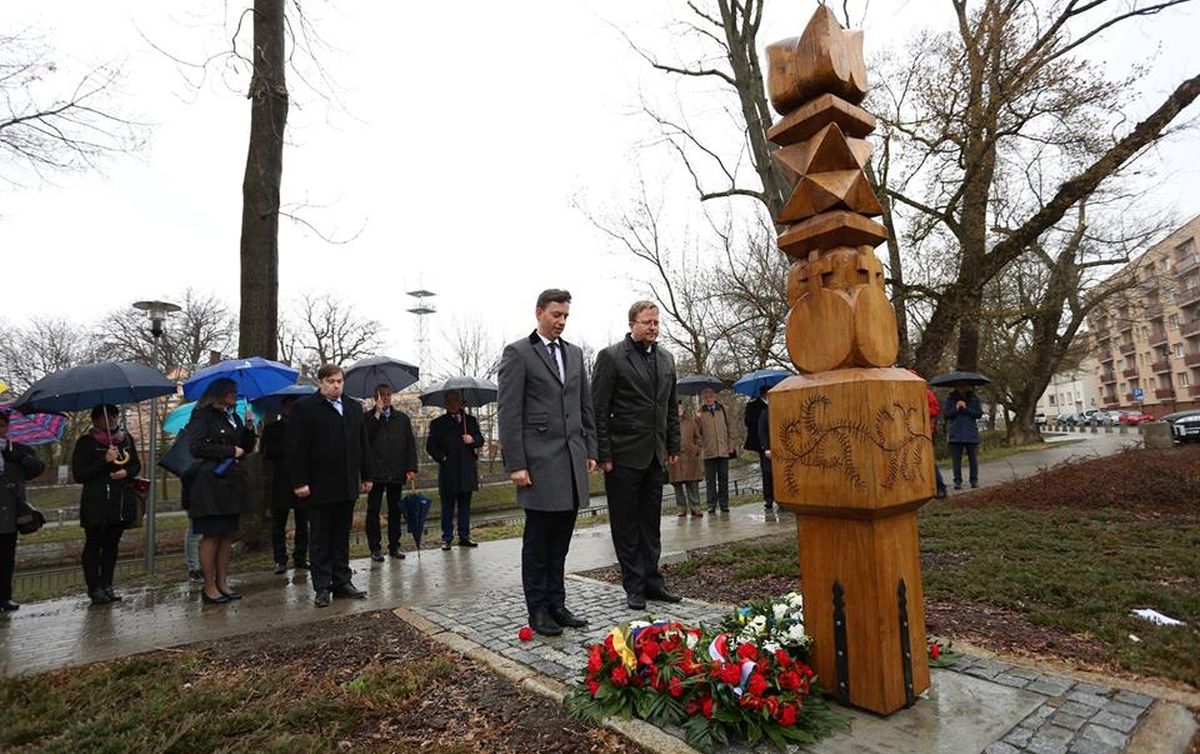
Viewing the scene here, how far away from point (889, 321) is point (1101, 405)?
101 metres

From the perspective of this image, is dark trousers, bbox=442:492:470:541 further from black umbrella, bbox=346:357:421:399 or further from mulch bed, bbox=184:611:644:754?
mulch bed, bbox=184:611:644:754

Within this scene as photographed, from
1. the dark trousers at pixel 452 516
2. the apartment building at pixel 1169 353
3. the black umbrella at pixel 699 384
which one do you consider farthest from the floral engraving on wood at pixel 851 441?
the apartment building at pixel 1169 353

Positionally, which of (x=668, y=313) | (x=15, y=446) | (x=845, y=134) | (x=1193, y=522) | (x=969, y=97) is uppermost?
(x=969, y=97)

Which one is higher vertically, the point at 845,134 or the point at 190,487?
the point at 845,134

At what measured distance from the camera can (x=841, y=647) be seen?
2832 millimetres

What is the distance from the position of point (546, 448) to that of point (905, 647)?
7.83 ft

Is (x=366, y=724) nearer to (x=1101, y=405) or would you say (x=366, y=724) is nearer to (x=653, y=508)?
(x=653, y=508)

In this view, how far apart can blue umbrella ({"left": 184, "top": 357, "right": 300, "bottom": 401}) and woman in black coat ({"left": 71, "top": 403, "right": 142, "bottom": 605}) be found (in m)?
0.81

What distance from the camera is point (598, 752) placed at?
104 inches

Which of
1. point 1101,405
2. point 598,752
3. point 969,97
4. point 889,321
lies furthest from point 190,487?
point 1101,405

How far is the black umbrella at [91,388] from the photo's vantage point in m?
5.95

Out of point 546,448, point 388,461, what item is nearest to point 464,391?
point 388,461

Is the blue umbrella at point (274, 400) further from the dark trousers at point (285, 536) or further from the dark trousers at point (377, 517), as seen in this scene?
the dark trousers at point (377, 517)

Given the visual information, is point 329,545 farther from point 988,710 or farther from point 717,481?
point 717,481
